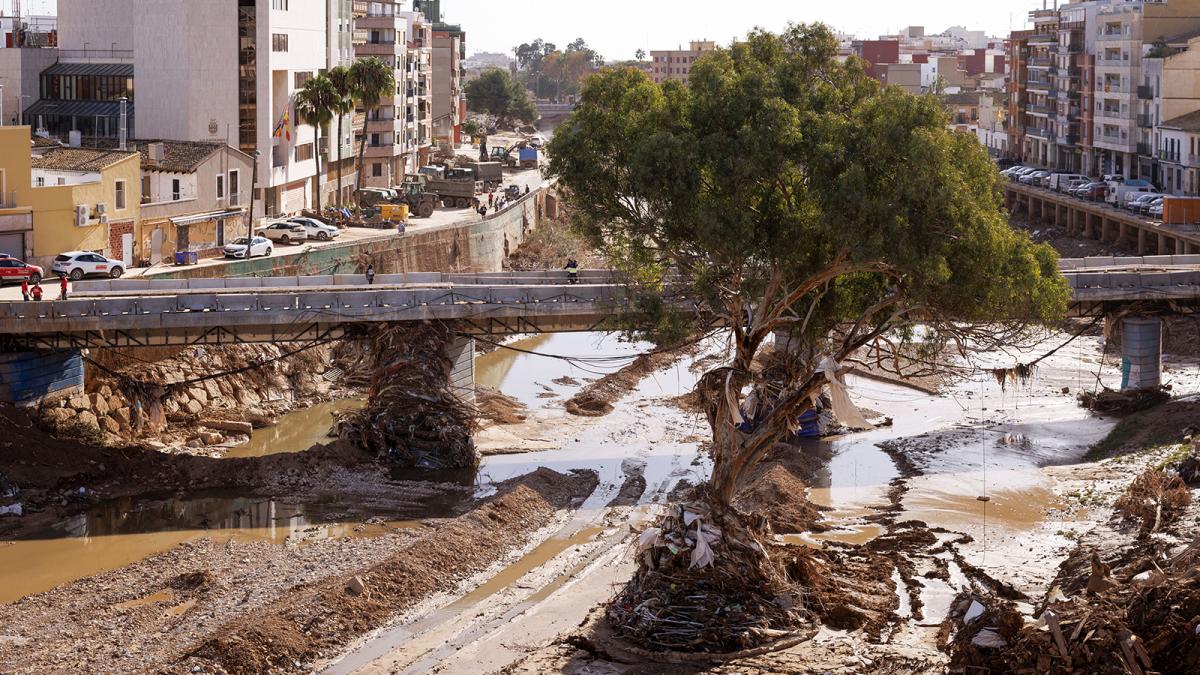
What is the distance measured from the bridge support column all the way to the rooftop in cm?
2017

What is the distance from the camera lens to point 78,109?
258 feet

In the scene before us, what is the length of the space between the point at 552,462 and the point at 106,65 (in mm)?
44667

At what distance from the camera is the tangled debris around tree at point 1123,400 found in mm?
52125

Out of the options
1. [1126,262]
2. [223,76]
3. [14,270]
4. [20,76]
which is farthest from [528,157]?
[1126,262]

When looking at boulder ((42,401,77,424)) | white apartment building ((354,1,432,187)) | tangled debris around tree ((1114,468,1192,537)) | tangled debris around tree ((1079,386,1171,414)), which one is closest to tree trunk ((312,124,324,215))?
white apartment building ((354,1,432,187))

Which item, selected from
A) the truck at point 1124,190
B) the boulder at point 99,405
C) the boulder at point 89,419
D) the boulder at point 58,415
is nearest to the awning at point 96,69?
the boulder at point 99,405

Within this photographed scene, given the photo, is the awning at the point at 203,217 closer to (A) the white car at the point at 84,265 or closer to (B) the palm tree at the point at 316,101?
(A) the white car at the point at 84,265

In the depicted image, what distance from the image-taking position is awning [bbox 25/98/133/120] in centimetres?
7738

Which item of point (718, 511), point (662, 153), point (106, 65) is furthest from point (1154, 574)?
point (106, 65)

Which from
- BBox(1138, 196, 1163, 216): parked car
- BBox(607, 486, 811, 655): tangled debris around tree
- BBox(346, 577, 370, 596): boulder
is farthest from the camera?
BBox(1138, 196, 1163, 216): parked car

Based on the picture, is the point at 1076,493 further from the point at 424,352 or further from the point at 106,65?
the point at 106,65

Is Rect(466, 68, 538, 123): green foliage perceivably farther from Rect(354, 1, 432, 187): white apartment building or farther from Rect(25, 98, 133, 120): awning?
Rect(25, 98, 133, 120): awning

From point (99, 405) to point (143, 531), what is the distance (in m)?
9.06

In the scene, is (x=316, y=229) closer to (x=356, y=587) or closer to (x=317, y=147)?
(x=317, y=147)
